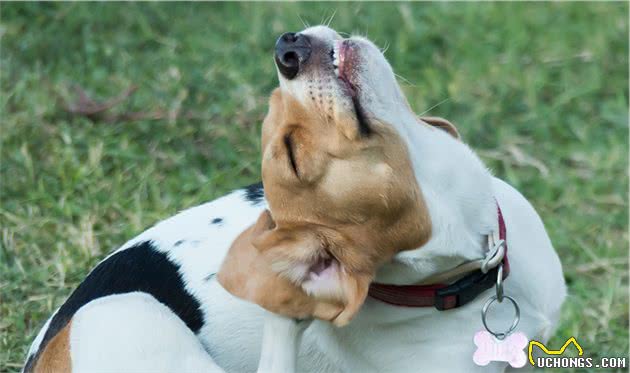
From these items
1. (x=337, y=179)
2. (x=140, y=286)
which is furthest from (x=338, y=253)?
(x=140, y=286)

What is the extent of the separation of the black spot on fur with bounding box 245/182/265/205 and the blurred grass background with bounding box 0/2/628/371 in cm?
107

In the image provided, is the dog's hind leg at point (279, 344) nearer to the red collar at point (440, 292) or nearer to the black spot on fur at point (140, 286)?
the red collar at point (440, 292)

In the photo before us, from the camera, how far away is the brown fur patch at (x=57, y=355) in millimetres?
3684

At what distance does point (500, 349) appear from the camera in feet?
12.0

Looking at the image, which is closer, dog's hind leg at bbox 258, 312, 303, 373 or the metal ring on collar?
dog's hind leg at bbox 258, 312, 303, 373

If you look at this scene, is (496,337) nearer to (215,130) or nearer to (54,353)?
(54,353)

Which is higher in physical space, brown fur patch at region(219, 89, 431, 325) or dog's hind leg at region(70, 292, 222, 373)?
brown fur patch at region(219, 89, 431, 325)

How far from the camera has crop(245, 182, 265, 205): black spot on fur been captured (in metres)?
4.22

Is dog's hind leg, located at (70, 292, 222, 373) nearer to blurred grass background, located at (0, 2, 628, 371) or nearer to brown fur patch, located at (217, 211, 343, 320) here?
brown fur patch, located at (217, 211, 343, 320)

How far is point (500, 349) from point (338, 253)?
0.59 m

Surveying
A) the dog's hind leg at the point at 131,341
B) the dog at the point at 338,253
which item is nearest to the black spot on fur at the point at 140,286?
the dog at the point at 338,253

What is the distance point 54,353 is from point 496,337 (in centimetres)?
135

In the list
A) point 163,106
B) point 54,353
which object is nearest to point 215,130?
point 163,106

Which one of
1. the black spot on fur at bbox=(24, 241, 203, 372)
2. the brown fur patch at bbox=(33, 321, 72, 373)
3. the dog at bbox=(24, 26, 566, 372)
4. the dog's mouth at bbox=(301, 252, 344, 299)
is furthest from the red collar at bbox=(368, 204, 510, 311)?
the brown fur patch at bbox=(33, 321, 72, 373)
